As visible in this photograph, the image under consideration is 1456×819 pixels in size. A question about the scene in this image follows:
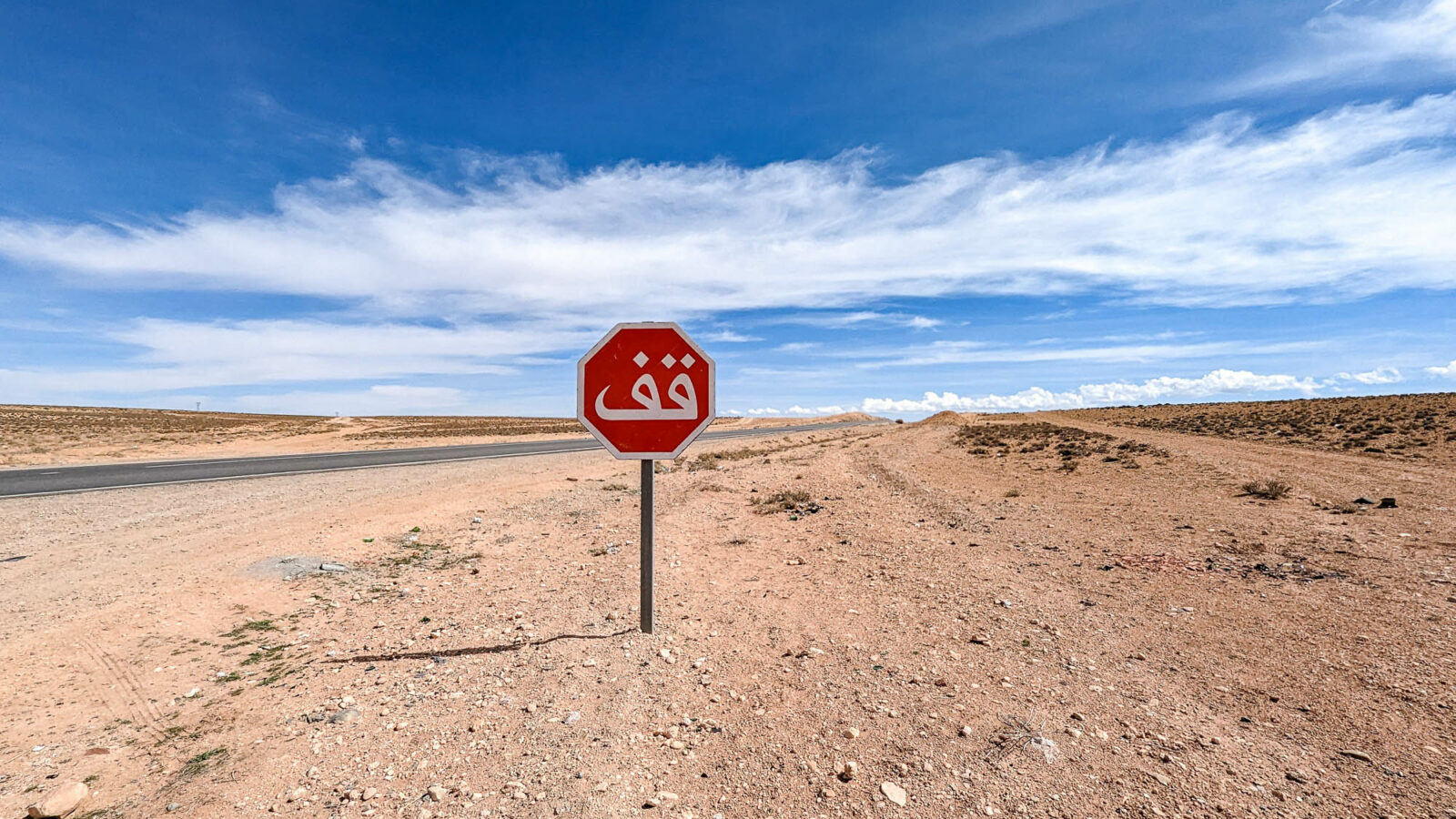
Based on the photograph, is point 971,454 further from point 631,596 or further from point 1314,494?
point 631,596

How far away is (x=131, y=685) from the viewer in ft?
12.9

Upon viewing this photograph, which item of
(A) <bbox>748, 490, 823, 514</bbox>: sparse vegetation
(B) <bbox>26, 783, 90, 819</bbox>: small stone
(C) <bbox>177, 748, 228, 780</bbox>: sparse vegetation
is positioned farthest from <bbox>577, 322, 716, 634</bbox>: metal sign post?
(A) <bbox>748, 490, 823, 514</bbox>: sparse vegetation

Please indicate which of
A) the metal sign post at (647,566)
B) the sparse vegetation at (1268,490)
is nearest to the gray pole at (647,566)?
the metal sign post at (647,566)

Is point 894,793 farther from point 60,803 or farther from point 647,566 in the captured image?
point 60,803

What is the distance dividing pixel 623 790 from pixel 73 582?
7.49 meters

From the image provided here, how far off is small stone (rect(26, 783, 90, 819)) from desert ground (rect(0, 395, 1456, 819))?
0.30ft

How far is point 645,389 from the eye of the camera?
427 cm

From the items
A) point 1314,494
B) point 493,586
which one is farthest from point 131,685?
point 1314,494

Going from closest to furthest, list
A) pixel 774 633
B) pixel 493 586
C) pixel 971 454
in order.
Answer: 1. pixel 774 633
2. pixel 493 586
3. pixel 971 454

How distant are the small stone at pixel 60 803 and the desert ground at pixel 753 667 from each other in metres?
0.09

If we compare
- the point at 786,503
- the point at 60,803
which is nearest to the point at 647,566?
the point at 60,803

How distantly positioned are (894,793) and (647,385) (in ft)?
9.13

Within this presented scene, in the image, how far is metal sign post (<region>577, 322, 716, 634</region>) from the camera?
13.9 feet

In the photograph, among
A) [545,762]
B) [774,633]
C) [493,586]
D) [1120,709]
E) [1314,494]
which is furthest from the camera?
[1314,494]
